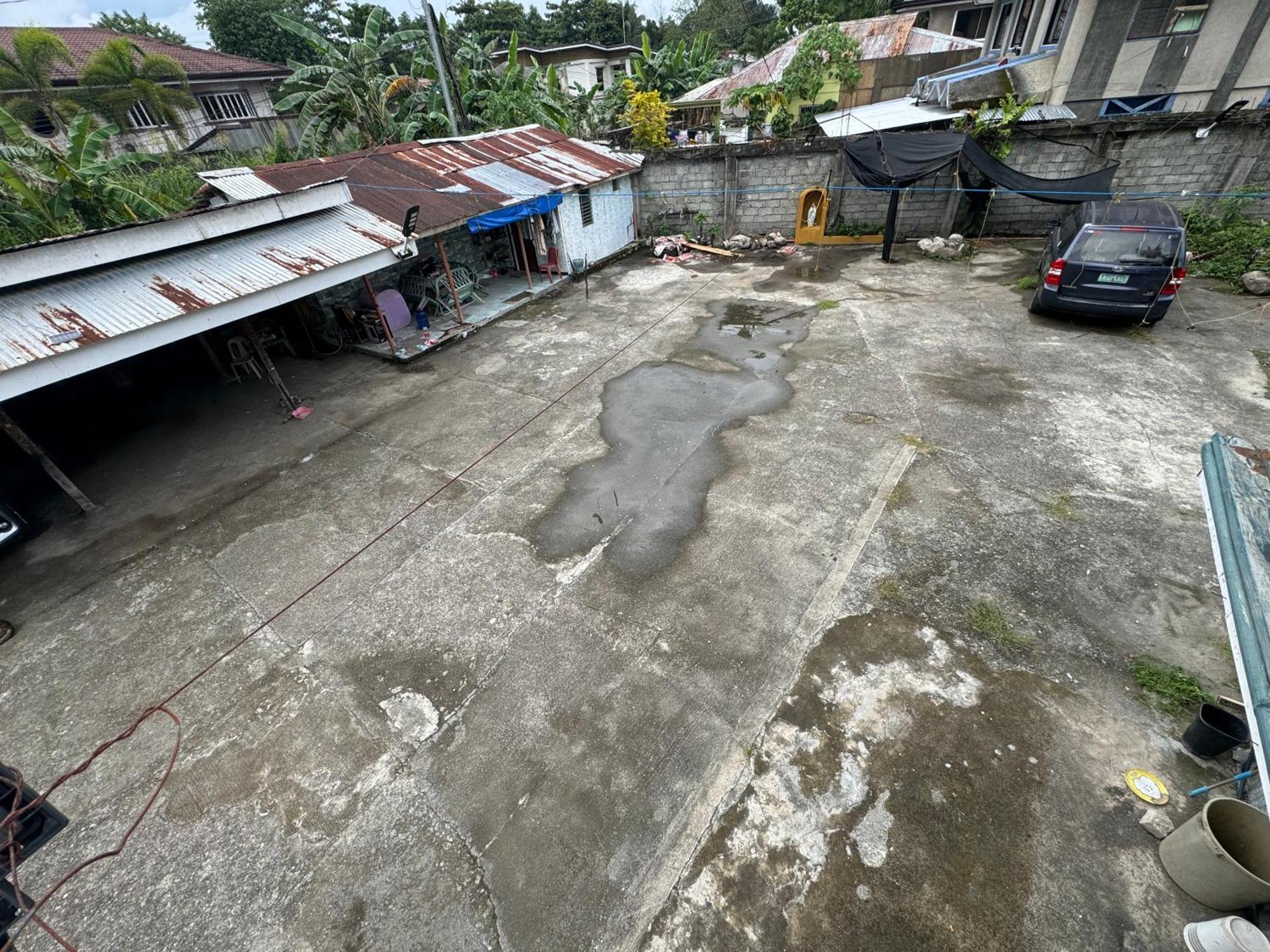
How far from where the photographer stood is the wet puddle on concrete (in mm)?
5895

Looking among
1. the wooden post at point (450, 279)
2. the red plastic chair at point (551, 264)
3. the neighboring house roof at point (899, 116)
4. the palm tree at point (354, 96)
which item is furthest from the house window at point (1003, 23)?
the wooden post at point (450, 279)

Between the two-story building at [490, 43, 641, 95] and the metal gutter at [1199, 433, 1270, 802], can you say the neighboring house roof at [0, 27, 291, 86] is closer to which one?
the two-story building at [490, 43, 641, 95]

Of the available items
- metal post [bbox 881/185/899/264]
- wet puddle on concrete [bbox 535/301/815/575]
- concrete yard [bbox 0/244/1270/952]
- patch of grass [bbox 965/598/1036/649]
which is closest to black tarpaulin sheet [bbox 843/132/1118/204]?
metal post [bbox 881/185/899/264]

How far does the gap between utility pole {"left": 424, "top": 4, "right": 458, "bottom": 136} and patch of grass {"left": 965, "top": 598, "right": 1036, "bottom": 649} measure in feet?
52.1

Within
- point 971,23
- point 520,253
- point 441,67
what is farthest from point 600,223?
point 971,23

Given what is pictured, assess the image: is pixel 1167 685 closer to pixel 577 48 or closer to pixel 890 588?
pixel 890 588

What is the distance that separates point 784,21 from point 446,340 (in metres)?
36.6

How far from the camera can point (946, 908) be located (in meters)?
3.06

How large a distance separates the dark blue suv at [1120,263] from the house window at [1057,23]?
461 inches

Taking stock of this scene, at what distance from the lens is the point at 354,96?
45.5ft

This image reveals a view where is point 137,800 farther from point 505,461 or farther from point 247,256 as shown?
point 247,256

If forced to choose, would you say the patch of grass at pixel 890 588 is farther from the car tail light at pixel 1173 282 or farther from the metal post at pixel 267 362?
the metal post at pixel 267 362

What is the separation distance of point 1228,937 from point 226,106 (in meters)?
42.0

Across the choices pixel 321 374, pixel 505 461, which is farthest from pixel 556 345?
pixel 321 374
